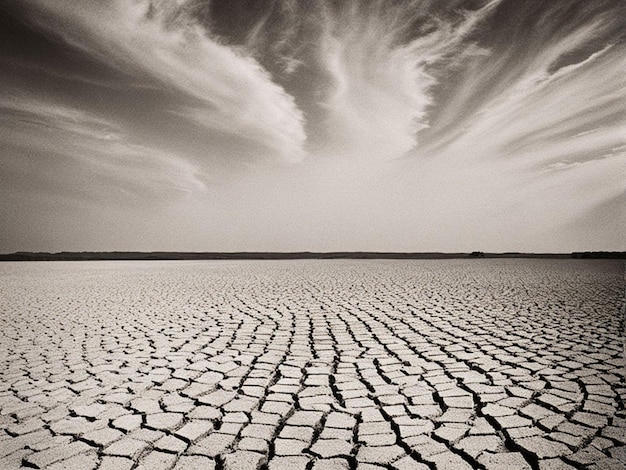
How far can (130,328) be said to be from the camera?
5500 millimetres

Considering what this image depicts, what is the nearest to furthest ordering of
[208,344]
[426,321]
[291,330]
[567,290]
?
[208,344]
[291,330]
[426,321]
[567,290]

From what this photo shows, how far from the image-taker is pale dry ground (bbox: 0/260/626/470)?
7.04 feet

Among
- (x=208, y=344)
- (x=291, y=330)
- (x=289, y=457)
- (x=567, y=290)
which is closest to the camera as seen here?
(x=289, y=457)

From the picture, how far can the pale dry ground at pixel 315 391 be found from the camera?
84.4 inches

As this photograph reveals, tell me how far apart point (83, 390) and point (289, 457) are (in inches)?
73.8

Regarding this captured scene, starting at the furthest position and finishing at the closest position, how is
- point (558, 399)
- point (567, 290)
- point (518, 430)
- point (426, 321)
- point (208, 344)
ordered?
point (567, 290)
point (426, 321)
point (208, 344)
point (558, 399)
point (518, 430)

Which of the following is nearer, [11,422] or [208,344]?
[11,422]

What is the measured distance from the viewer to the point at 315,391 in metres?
3.03

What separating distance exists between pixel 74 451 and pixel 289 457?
3.67ft

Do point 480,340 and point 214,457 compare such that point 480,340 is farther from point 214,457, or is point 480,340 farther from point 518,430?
point 214,457

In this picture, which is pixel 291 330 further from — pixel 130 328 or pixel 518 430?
pixel 518 430

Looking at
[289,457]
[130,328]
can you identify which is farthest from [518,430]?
[130,328]

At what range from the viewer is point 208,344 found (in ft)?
14.9

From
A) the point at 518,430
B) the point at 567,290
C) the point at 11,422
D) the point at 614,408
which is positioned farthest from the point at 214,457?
the point at 567,290
